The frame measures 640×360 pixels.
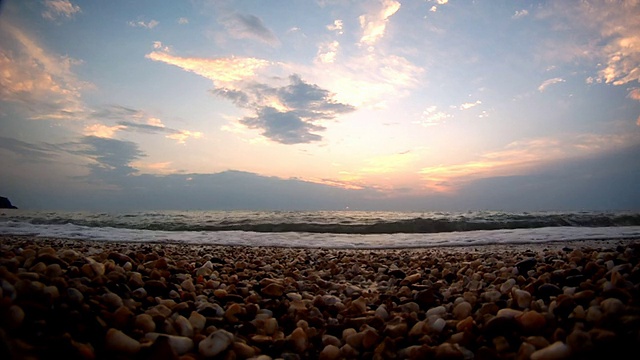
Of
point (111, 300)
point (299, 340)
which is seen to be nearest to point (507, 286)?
point (299, 340)

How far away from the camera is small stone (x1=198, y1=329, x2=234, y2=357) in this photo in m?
1.88

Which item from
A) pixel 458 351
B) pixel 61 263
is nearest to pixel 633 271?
pixel 458 351

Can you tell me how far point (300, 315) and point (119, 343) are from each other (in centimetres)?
135

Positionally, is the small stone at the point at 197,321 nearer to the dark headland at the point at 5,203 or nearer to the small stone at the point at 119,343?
the small stone at the point at 119,343

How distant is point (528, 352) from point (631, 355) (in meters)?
0.41

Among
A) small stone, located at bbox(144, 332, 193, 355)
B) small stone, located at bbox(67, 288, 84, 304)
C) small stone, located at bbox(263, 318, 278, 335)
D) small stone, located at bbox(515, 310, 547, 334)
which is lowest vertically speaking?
small stone, located at bbox(263, 318, 278, 335)

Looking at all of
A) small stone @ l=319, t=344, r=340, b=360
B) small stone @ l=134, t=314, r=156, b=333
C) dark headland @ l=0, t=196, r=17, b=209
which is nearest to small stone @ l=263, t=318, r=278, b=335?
small stone @ l=319, t=344, r=340, b=360

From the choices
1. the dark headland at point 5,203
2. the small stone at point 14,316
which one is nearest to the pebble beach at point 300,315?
the small stone at point 14,316

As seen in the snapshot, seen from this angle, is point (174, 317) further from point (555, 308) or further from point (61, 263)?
point (555, 308)

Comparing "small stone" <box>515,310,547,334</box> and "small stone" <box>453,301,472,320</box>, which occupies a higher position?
"small stone" <box>515,310,547,334</box>

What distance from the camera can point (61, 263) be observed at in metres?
2.60

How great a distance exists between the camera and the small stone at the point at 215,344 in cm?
188

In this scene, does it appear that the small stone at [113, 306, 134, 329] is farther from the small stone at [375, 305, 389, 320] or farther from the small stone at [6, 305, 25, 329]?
the small stone at [375, 305, 389, 320]

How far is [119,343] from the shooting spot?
5.36 feet
